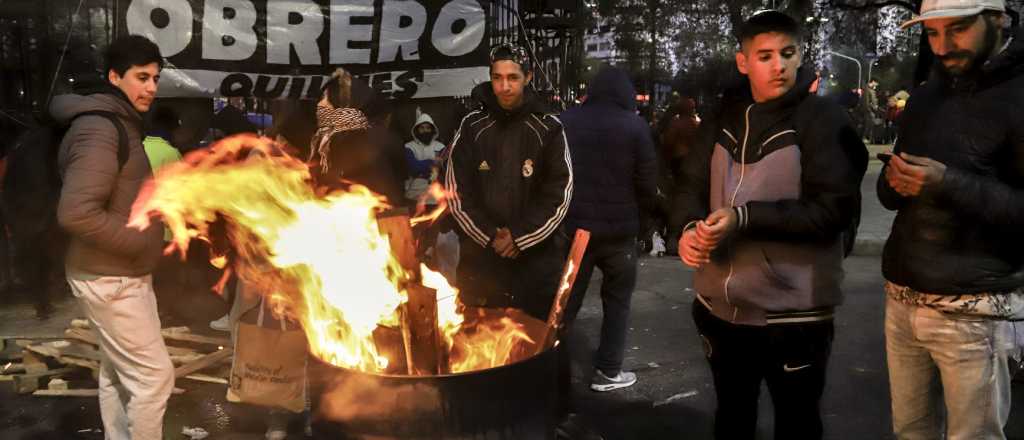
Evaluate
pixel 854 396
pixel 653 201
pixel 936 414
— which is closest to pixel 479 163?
pixel 653 201

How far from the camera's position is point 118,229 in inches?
147

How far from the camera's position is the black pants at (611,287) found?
5.51 metres

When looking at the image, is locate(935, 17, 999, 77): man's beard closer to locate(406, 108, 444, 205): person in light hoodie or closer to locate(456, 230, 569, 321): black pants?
locate(456, 230, 569, 321): black pants

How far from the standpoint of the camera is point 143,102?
398 centimetres

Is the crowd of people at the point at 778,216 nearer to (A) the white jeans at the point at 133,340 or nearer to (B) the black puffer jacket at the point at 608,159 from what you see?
(A) the white jeans at the point at 133,340

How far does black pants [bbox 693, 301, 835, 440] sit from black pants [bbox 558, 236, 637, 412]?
6.70 feet

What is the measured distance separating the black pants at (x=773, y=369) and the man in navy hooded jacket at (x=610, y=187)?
2.05m

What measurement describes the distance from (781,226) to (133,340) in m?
3.17

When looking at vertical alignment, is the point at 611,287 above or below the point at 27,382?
above

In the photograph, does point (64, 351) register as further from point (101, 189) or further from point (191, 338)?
point (101, 189)

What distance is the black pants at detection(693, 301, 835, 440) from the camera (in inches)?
125

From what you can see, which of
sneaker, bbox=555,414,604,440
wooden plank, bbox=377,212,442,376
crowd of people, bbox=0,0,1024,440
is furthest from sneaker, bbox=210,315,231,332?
wooden plank, bbox=377,212,442,376

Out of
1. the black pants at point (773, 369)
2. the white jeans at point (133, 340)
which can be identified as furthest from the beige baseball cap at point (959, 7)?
the white jeans at point (133, 340)

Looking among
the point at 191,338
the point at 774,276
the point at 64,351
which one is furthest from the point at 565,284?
the point at 64,351
